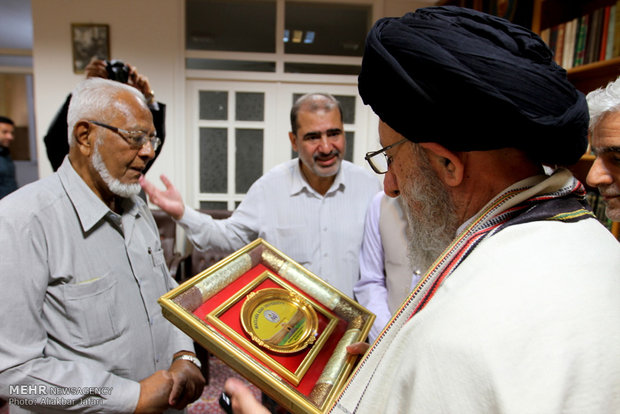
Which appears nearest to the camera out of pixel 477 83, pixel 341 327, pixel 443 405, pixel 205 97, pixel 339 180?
pixel 443 405

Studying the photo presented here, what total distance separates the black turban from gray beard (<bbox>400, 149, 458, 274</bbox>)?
10 cm

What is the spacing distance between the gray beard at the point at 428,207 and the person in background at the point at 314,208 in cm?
126

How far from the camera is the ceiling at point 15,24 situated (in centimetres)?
475

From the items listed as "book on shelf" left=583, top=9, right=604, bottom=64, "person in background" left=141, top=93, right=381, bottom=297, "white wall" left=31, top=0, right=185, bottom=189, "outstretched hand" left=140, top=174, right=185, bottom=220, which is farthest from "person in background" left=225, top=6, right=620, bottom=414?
"white wall" left=31, top=0, right=185, bottom=189

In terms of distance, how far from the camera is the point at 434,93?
0.67 m

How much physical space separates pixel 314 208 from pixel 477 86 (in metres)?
1.66

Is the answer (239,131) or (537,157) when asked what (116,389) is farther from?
(239,131)

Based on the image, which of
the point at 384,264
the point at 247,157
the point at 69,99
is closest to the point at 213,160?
the point at 247,157

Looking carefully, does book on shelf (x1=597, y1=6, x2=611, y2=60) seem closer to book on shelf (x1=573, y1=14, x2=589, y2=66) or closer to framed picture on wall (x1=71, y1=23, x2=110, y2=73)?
book on shelf (x1=573, y1=14, x2=589, y2=66)

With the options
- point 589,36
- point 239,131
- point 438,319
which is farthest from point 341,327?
point 239,131

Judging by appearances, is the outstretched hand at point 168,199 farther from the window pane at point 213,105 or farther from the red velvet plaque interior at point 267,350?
the window pane at point 213,105

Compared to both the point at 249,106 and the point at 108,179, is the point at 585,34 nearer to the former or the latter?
the point at 108,179

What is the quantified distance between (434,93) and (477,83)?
0.25 feet

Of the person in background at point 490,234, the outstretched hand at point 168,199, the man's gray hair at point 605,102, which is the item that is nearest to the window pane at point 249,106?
the outstretched hand at point 168,199
